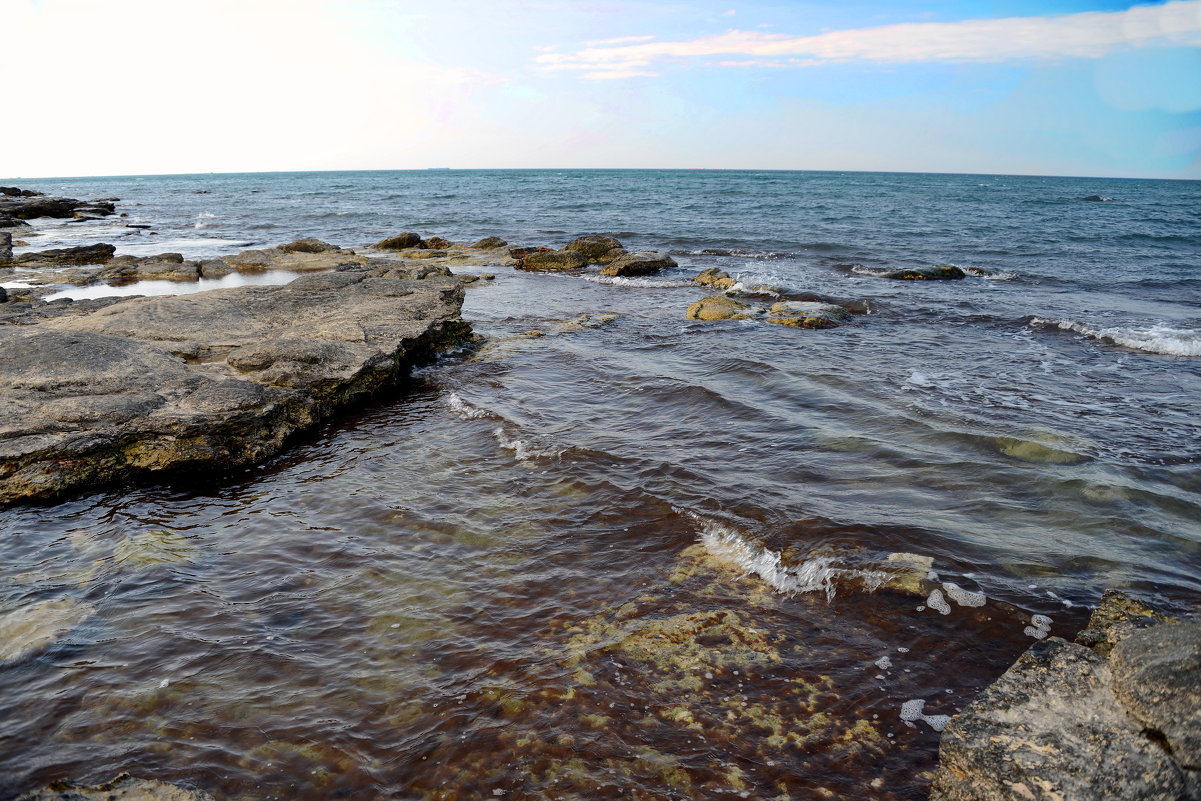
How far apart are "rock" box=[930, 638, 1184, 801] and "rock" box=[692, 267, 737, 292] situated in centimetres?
1749

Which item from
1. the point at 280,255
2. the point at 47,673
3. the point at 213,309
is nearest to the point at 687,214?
the point at 280,255

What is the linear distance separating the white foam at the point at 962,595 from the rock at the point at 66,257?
29.5m

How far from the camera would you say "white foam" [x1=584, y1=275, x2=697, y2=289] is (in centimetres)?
2123

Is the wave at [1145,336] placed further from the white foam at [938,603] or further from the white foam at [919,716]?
the white foam at [919,716]

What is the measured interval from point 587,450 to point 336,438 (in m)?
3.29

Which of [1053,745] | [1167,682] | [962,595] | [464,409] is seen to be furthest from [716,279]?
[1053,745]

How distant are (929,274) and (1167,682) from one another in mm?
21359

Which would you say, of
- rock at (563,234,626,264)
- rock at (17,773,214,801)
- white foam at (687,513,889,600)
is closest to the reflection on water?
rock at (563,234,626,264)

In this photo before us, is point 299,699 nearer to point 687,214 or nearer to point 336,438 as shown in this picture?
point 336,438

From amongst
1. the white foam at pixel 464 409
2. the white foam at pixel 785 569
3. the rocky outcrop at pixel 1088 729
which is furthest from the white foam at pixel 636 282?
the rocky outcrop at pixel 1088 729

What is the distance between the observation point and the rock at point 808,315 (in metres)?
15.5

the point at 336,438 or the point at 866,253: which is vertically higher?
the point at 866,253

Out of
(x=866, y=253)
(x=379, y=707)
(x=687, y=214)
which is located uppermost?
(x=687, y=214)

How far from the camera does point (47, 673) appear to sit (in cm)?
430
